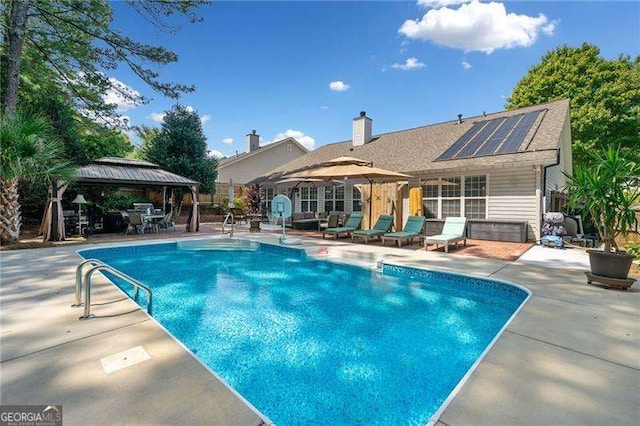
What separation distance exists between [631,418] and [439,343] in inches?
79.4

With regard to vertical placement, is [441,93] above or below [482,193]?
above

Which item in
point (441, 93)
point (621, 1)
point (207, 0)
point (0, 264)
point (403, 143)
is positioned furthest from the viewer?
point (441, 93)

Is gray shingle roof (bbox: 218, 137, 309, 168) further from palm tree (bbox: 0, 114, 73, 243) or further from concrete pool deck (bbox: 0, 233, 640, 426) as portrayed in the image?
concrete pool deck (bbox: 0, 233, 640, 426)

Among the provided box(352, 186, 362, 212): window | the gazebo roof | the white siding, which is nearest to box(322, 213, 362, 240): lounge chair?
box(352, 186, 362, 212): window

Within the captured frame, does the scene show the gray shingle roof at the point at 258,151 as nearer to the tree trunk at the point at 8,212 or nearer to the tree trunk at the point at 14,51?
the tree trunk at the point at 14,51

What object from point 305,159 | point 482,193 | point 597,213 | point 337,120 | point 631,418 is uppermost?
point 337,120

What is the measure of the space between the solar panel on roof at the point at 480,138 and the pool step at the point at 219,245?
953cm

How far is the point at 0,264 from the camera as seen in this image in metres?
6.81

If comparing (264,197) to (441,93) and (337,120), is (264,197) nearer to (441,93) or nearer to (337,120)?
(337,120)

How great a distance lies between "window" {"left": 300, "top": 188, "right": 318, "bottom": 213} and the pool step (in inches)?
306

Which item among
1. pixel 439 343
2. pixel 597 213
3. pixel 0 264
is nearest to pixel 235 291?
pixel 439 343

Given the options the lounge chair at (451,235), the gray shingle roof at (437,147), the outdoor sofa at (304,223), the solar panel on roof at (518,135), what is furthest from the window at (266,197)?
the solar panel on roof at (518,135)

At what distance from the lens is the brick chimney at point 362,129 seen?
64.3 ft

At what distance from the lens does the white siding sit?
1067cm
